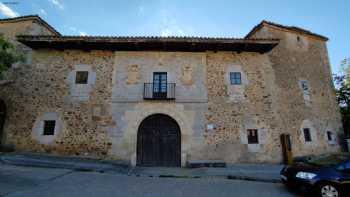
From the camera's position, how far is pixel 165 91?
9.86 meters

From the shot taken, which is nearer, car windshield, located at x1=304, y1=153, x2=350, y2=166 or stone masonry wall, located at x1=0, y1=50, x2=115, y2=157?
car windshield, located at x1=304, y1=153, x2=350, y2=166

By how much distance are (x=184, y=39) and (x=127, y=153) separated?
6463mm

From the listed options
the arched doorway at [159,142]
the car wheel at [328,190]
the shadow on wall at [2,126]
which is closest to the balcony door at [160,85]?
the arched doorway at [159,142]

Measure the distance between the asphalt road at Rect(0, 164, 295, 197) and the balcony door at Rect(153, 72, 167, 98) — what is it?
435 centimetres

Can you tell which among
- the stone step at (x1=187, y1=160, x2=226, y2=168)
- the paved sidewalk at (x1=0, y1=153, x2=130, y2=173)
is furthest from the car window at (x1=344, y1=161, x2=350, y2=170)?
the paved sidewalk at (x1=0, y1=153, x2=130, y2=173)

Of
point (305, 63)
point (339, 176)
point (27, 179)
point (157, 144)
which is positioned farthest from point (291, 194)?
point (305, 63)

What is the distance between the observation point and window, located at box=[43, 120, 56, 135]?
30.3 ft

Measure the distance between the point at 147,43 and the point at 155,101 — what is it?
3.17 metres

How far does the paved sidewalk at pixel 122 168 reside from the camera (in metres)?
6.93

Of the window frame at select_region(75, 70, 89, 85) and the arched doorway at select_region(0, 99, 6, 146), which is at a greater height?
the window frame at select_region(75, 70, 89, 85)

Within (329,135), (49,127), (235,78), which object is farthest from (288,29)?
(49,127)

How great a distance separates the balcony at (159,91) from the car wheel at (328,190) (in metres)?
6.62

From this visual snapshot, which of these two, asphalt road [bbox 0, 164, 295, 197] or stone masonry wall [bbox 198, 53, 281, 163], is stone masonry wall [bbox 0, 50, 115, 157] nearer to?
asphalt road [bbox 0, 164, 295, 197]

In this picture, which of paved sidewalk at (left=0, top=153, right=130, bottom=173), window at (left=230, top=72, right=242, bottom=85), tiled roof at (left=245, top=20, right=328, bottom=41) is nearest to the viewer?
paved sidewalk at (left=0, top=153, right=130, bottom=173)
